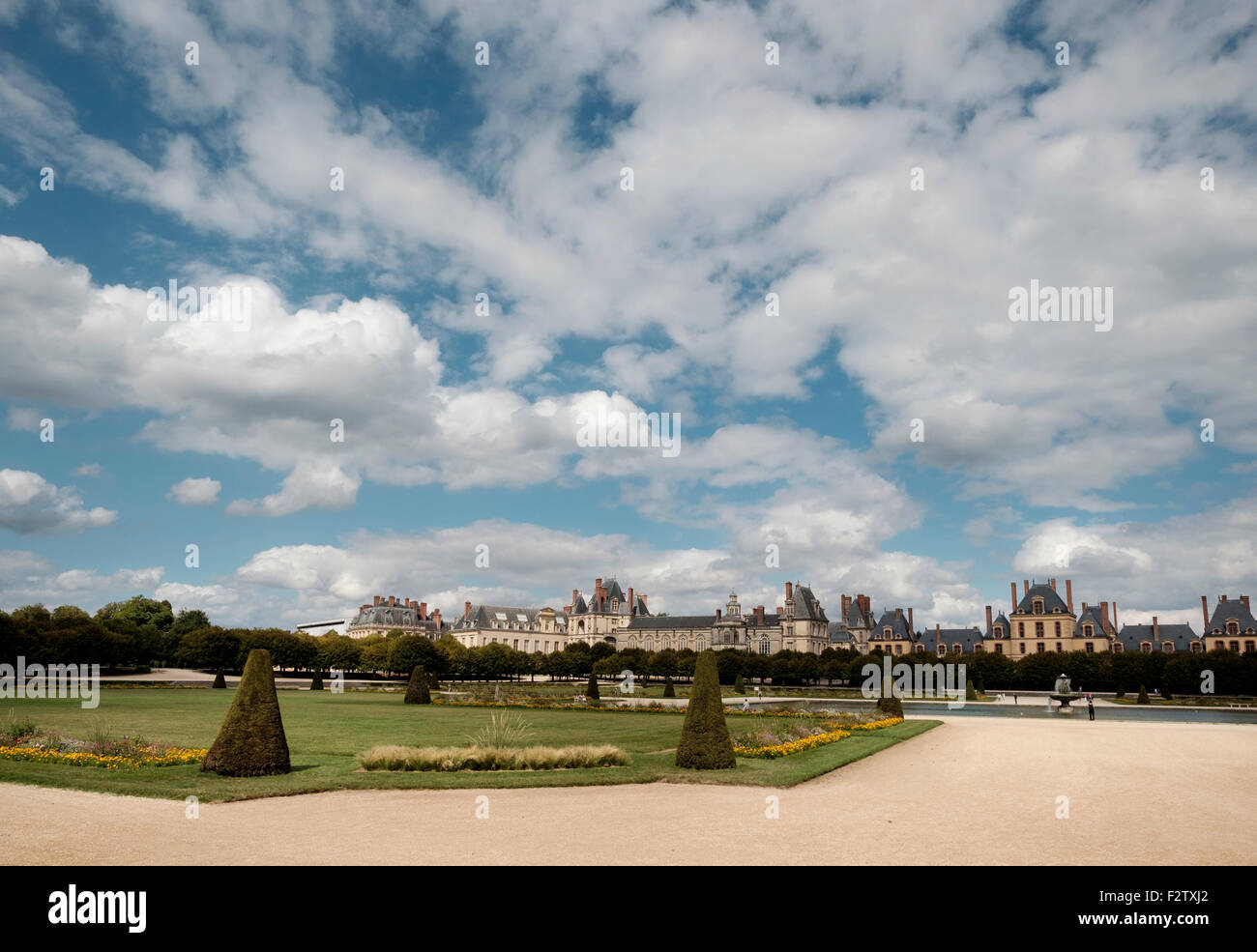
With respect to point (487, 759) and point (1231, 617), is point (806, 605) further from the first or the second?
point (487, 759)

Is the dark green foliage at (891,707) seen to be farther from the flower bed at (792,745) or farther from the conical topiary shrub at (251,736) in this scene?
the conical topiary shrub at (251,736)

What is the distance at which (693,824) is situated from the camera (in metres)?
10.6

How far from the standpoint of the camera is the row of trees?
56.6 meters

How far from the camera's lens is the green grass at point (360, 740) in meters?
13.8

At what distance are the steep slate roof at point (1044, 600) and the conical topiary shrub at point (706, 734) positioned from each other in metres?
87.1

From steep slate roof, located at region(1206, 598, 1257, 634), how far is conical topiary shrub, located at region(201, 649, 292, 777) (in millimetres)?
93775

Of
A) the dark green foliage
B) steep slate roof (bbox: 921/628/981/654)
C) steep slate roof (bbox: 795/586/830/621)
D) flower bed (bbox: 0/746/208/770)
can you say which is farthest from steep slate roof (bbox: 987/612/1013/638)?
flower bed (bbox: 0/746/208/770)

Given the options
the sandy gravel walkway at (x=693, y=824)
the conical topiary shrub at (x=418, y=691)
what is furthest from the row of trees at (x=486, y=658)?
the sandy gravel walkway at (x=693, y=824)

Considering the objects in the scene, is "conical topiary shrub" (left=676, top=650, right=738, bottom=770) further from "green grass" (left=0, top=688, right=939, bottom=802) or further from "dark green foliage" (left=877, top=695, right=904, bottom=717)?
"dark green foliage" (left=877, top=695, right=904, bottom=717)

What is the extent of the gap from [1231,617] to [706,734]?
3473 inches

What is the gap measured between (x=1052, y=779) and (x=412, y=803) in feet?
38.0
